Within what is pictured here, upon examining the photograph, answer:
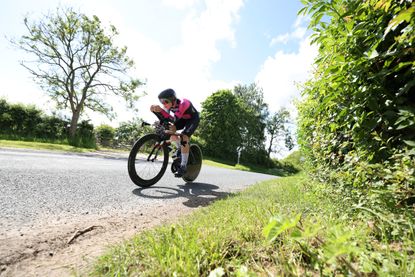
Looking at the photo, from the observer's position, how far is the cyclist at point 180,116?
4.57 meters

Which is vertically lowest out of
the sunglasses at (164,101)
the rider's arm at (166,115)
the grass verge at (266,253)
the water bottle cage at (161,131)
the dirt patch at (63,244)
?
the dirt patch at (63,244)

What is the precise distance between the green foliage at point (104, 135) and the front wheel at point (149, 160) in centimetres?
3090

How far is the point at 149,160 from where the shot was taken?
15.2ft

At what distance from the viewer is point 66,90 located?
25156 millimetres

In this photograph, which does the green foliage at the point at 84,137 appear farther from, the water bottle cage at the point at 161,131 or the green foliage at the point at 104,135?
the water bottle cage at the point at 161,131

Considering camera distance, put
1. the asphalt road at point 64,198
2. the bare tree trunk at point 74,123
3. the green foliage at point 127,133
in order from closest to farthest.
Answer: the asphalt road at point 64,198 → the bare tree trunk at point 74,123 → the green foliage at point 127,133

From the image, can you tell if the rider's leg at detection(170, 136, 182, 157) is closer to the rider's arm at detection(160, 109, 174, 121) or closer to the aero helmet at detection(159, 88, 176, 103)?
the rider's arm at detection(160, 109, 174, 121)

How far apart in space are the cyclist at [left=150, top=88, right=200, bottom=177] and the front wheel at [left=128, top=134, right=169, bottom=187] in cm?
34

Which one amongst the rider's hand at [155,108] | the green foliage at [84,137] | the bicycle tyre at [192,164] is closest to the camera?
the rider's hand at [155,108]

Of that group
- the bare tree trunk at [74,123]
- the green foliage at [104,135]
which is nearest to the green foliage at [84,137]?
the bare tree trunk at [74,123]

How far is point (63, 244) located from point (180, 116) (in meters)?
3.31

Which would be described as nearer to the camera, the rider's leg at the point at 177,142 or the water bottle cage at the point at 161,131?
the water bottle cage at the point at 161,131

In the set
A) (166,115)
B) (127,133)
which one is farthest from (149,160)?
(127,133)

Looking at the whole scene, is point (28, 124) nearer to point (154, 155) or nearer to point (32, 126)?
point (32, 126)
